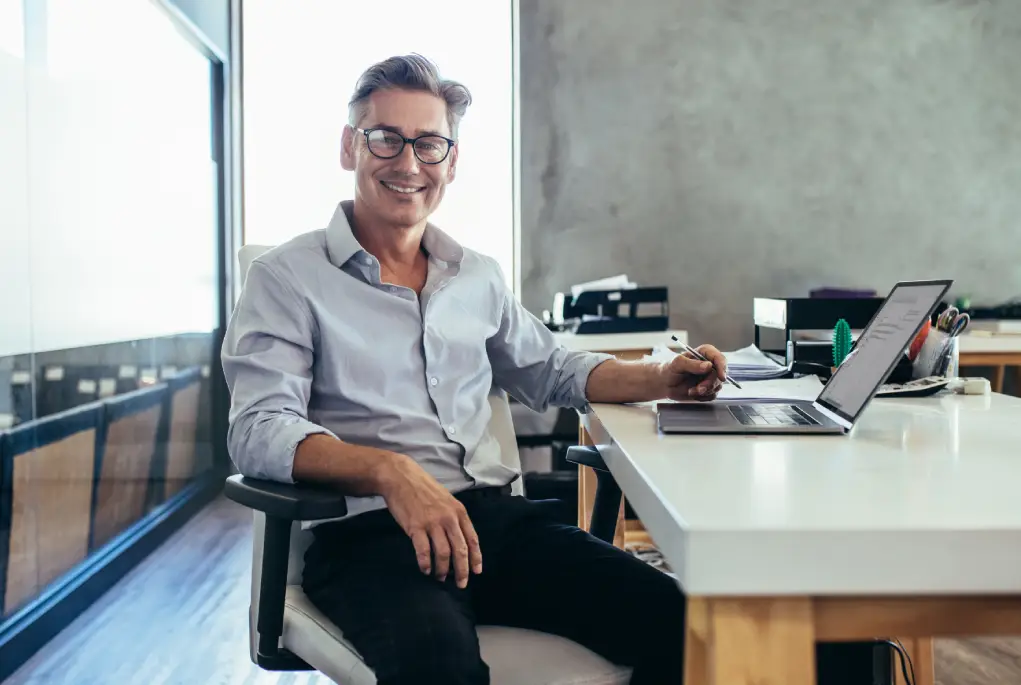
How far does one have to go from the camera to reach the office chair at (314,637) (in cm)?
97

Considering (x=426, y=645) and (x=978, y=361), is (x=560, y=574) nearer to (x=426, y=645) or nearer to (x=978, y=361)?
(x=426, y=645)

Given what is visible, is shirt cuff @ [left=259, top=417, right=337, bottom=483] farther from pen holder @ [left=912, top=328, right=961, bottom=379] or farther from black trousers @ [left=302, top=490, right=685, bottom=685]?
pen holder @ [left=912, top=328, right=961, bottom=379]

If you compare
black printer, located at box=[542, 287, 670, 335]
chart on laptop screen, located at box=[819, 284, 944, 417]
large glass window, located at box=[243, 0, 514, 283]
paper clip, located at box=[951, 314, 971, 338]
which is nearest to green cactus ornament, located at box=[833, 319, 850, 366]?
paper clip, located at box=[951, 314, 971, 338]

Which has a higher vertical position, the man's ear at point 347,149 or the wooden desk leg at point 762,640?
the man's ear at point 347,149

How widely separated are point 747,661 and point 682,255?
11.2ft

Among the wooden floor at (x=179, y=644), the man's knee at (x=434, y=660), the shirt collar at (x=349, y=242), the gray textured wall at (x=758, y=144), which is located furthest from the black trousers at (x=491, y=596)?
the gray textured wall at (x=758, y=144)

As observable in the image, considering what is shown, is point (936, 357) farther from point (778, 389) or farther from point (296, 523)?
point (296, 523)

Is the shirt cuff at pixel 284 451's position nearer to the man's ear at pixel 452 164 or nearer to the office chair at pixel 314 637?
the office chair at pixel 314 637

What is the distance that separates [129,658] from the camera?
2.21m

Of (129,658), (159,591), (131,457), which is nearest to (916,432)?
(129,658)

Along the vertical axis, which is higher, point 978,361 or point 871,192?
point 871,192

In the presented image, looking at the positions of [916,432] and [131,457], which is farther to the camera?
[131,457]

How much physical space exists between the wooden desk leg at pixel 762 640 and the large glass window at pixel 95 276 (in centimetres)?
203

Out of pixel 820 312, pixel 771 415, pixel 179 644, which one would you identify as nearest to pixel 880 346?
pixel 771 415
